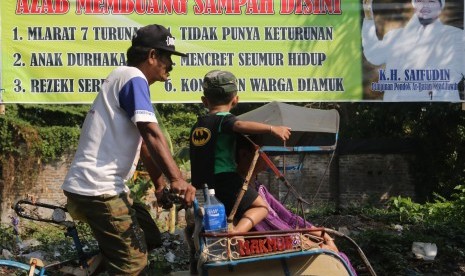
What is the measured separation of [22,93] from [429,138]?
13.3 metres

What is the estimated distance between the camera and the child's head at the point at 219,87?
4457mm

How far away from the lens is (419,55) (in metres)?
7.31

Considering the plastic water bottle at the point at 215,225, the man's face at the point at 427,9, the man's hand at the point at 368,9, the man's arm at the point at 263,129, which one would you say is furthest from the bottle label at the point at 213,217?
the man's face at the point at 427,9

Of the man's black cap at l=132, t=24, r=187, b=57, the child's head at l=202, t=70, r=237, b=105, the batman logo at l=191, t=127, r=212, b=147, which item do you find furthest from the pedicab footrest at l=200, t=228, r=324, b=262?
the man's black cap at l=132, t=24, r=187, b=57

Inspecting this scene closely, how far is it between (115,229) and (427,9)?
485 centimetres

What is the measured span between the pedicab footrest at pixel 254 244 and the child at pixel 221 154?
258mm

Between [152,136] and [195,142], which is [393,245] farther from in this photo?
[152,136]

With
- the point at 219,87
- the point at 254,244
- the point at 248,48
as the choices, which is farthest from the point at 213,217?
the point at 248,48

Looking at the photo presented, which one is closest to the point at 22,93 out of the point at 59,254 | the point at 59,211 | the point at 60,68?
the point at 60,68

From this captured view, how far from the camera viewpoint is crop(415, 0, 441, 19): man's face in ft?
24.2

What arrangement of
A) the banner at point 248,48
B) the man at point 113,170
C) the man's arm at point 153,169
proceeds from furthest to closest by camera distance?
the banner at point 248,48 → the man's arm at point 153,169 → the man at point 113,170

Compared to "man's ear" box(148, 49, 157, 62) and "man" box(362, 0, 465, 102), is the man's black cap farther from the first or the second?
"man" box(362, 0, 465, 102)

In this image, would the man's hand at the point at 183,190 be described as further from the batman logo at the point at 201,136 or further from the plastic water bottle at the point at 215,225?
the batman logo at the point at 201,136

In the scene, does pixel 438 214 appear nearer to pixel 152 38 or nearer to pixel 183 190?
pixel 152 38
